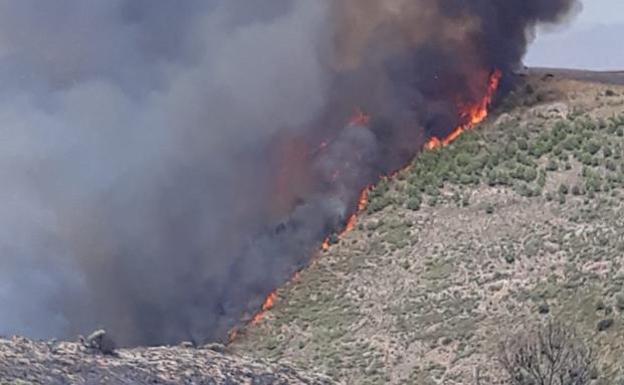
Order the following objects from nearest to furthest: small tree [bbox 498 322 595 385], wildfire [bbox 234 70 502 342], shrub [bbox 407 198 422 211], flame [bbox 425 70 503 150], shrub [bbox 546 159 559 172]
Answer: small tree [bbox 498 322 595 385]
shrub [bbox 546 159 559 172]
shrub [bbox 407 198 422 211]
wildfire [bbox 234 70 502 342]
flame [bbox 425 70 503 150]

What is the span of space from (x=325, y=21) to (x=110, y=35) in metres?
11.7

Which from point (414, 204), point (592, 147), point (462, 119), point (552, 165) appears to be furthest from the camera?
point (462, 119)

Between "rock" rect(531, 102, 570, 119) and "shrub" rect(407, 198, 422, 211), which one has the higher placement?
"rock" rect(531, 102, 570, 119)

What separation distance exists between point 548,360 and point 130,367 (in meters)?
12.9

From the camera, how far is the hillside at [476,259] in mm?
43188

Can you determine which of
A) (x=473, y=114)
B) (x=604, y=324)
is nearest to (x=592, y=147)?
(x=473, y=114)

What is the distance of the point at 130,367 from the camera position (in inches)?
1038

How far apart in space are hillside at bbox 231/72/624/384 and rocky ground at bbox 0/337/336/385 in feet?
43.7

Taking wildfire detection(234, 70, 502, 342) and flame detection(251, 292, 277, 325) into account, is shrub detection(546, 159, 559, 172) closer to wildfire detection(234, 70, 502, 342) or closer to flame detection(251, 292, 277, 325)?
wildfire detection(234, 70, 502, 342)

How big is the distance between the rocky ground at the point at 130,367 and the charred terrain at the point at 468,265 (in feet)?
0.33

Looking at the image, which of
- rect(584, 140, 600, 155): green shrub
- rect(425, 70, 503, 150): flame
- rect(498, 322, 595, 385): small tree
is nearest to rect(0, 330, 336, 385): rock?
rect(498, 322, 595, 385): small tree

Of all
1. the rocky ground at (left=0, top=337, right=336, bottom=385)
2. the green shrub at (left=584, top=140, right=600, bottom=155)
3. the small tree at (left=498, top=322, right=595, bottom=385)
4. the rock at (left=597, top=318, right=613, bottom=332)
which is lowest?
the rocky ground at (left=0, top=337, right=336, bottom=385)

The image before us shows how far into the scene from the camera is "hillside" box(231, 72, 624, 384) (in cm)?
4319

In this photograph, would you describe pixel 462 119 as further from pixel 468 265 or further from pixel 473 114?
pixel 468 265
